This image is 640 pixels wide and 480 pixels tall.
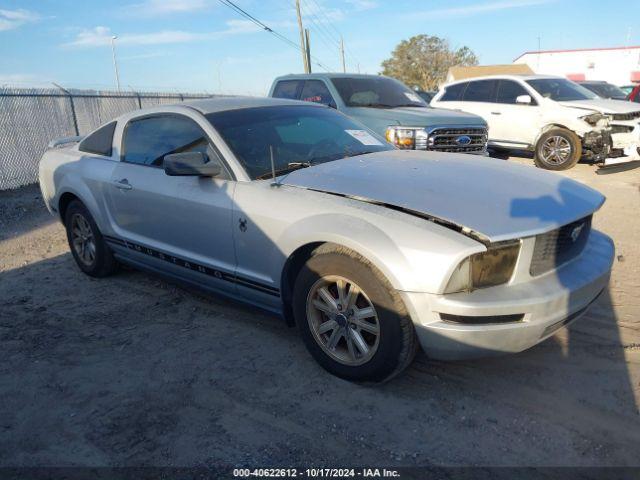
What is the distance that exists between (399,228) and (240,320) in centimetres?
179

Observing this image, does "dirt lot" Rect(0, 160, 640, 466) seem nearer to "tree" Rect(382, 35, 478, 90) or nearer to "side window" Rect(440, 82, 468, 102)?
"side window" Rect(440, 82, 468, 102)

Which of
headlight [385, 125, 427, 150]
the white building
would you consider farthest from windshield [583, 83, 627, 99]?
the white building

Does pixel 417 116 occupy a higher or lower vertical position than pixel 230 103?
lower

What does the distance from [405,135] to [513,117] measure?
4.60 m

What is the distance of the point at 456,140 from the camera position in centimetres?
723

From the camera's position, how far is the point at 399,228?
2.56 meters

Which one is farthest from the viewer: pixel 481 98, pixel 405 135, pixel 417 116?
pixel 481 98

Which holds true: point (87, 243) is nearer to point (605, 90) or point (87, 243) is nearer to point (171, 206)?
point (171, 206)

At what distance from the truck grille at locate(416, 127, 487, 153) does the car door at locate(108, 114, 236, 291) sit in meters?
3.87

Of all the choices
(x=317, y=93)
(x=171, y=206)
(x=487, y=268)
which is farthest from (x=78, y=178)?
(x=317, y=93)

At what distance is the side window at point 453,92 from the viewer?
37.3 ft

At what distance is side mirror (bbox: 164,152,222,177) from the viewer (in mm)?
3330

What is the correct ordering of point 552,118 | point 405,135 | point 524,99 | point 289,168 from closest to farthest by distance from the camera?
1. point 289,168
2. point 405,135
3. point 552,118
4. point 524,99

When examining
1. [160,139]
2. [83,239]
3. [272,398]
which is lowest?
[272,398]
